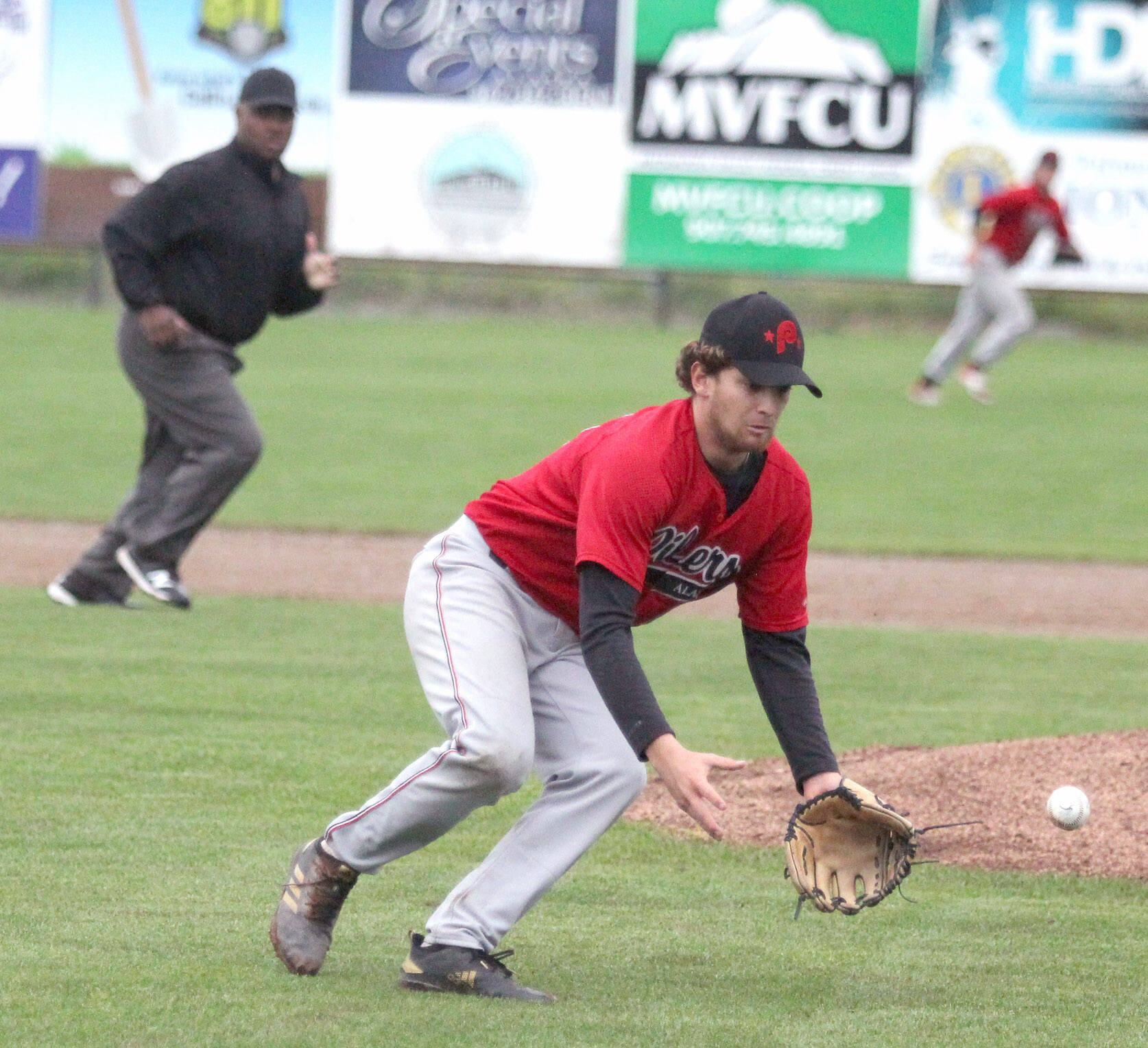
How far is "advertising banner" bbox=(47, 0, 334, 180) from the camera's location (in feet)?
78.6

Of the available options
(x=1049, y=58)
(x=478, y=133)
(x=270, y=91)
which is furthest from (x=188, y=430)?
(x=1049, y=58)

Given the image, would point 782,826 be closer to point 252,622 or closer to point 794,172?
point 252,622

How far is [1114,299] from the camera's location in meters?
24.4

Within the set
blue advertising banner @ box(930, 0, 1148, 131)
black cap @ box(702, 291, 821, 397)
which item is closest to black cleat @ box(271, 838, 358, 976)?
black cap @ box(702, 291, 821, 397)

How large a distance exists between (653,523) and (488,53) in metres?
21.2

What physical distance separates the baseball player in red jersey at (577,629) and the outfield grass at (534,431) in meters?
7.26

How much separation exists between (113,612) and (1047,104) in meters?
18.0

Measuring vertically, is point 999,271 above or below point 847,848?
below

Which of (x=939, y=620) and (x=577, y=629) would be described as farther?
(x=939, y=620)

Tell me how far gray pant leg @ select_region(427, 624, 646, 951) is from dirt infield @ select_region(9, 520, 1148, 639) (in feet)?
17.4

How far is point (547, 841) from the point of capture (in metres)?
3.84

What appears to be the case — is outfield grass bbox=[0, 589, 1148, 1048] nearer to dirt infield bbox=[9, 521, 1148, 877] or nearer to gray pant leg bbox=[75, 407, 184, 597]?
dirt infield bbox=[9, 521, 1148, 877]

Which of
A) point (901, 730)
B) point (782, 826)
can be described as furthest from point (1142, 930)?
point (901, 730)

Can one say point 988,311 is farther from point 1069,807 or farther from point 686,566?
point 686,566
